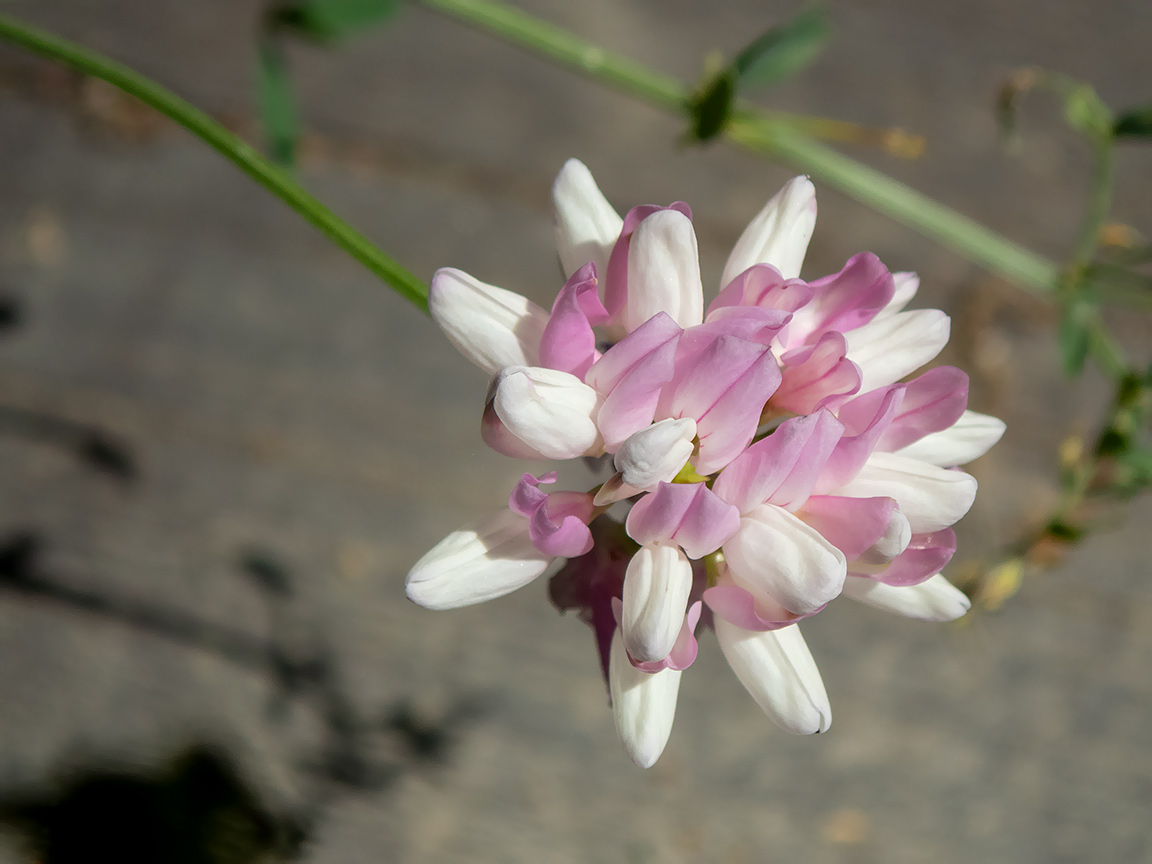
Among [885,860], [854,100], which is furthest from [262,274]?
[885,860]

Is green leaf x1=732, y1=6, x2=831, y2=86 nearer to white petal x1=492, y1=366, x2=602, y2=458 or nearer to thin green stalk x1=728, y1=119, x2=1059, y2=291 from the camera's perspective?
thin green stalk x1=728, y1=119, x2=1059, y2=291

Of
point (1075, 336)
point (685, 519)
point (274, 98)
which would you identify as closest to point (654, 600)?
point (685, 519)

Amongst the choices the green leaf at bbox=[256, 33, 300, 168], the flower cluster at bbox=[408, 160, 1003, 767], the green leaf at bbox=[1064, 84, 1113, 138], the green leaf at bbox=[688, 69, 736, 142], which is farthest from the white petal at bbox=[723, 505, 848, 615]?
the green leaf at bbox=[256, 33, 300, 168]

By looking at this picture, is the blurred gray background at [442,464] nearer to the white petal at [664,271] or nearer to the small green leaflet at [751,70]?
the small green leaflet at [751,70]

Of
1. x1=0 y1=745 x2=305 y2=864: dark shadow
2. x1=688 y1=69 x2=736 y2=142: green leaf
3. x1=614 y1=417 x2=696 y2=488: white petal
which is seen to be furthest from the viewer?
x1=0 y1=745 x2=305 y2=864: dark shadow

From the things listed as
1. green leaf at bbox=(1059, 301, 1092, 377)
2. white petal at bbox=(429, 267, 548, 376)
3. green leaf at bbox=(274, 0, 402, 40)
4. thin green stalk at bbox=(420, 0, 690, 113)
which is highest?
green leaf at bbox=(274, 0, 402, 40)

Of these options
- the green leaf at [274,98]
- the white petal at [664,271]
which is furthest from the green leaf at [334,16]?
the white petal at [664,271]
